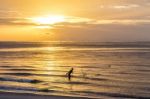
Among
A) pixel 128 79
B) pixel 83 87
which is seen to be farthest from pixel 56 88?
pixel 128 79

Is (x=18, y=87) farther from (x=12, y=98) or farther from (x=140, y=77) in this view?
(x=140, y=77)

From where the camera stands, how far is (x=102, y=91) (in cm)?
2622

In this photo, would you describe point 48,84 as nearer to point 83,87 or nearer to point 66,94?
point 83,87

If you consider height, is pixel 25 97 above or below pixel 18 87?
below

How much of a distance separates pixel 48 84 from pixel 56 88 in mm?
2588

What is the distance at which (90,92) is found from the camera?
2572 cm

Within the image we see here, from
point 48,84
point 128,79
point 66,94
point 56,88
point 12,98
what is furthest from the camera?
point 128,79

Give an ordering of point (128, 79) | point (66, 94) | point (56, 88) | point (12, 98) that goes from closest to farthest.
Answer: point (12, 98) → point (66, 94) → point (56, 88) → point (128, 79)

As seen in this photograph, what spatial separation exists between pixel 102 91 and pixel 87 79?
7178mm

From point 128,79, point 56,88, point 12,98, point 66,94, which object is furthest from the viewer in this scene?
point 128,79

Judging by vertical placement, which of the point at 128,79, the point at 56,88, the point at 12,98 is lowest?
the point at 12,98

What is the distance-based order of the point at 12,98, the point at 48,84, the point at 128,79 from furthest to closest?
the point at 128,79 → the point at 48,84 → the point at 12,98

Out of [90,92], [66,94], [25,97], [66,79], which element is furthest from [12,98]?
[66,79]

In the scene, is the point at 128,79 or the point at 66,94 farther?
the point at 128,79
